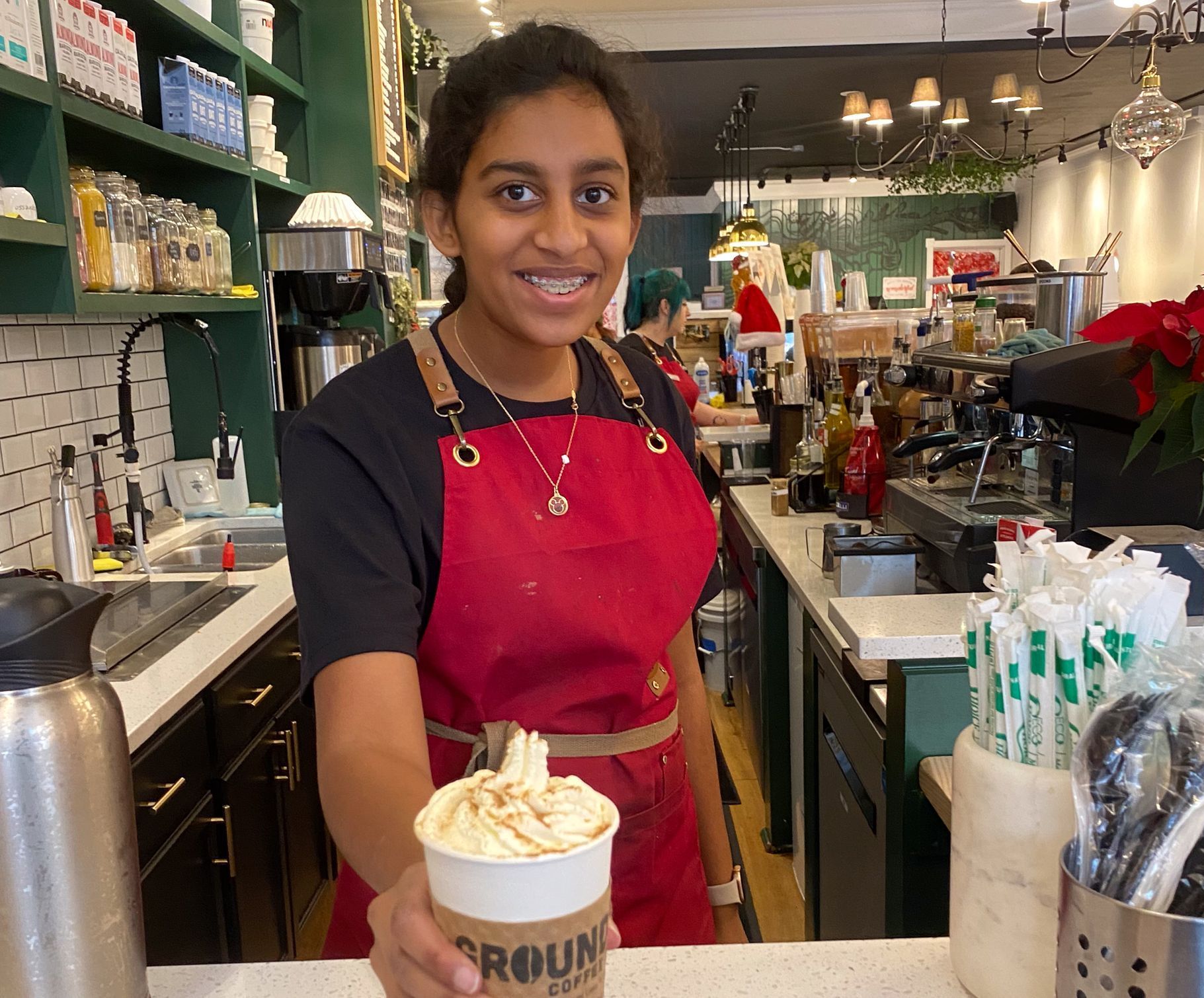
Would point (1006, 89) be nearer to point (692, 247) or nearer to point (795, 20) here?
point (795, 20)

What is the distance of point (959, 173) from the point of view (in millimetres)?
10711

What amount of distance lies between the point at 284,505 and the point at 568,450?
0.35 meters

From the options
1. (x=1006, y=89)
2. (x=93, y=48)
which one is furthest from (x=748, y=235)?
(x=93, y=48)

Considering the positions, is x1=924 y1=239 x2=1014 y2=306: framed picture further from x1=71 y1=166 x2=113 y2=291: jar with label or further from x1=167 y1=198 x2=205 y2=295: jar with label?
x1=71 y1=166 x2=113 y2=291: jar with label

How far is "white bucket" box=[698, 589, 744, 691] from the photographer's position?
4457 mm

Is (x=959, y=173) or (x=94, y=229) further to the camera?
(x=959, y=173)

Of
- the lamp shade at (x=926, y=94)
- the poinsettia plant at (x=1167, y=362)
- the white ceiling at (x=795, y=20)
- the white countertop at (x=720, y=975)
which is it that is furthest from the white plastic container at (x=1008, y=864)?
the lamp shade at (x=926, y=94)

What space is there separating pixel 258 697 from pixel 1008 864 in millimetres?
1998

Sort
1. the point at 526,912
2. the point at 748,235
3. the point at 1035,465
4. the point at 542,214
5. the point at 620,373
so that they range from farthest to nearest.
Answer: the point at 748,235
the point at 1035,465
the point at 620,373
the point at 542,214
the point at 526,912

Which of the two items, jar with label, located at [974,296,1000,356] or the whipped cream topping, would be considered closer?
the whipped cream topping

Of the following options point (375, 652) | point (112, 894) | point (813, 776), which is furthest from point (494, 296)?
point (813, 776)

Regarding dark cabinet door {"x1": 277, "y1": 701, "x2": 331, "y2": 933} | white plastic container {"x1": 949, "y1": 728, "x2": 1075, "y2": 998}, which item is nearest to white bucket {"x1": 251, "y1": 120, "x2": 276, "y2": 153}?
dark cabinet door {"x1": 277, "y1": 701, "x2": 331, "y2": 933}

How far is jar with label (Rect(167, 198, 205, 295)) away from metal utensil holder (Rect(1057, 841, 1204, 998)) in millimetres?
3041

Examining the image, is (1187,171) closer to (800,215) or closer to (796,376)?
(800,215)
